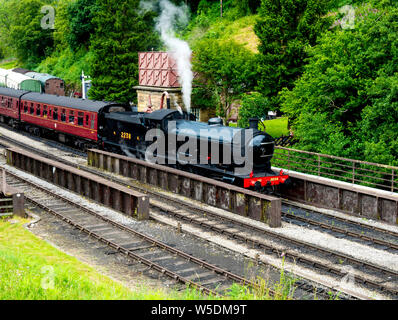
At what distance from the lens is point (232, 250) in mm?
14250

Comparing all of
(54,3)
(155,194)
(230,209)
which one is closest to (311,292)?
(230,209)

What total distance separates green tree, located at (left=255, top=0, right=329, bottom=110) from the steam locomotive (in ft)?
29.5

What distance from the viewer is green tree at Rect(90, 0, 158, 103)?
147ft

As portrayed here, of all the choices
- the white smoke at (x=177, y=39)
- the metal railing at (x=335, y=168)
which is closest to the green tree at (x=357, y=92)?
the metal railing at (x=335, y=168)

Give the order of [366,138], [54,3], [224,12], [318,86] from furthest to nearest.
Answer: [54,3] < [224,12] < [318,86] < [366,138]

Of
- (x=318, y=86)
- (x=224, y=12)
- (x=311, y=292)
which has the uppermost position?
(x=224, y=12)

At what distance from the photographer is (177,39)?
136 ft

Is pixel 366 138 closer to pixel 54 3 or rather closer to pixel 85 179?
pixel 85 179

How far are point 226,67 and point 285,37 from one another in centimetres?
451

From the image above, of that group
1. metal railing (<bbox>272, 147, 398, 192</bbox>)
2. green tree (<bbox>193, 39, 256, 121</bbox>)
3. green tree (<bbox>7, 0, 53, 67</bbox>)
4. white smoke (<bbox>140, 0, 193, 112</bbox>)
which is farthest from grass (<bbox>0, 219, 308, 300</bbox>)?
green tree (<bbox>7, 0, 53, 67</bbox>)

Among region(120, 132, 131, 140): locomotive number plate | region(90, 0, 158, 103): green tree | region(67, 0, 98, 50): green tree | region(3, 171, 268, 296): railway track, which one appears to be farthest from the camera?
region(67, 0, 98, 50): green tree

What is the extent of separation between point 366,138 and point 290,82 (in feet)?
32.6

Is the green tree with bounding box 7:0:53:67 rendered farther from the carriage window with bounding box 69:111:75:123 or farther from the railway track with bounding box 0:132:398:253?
the railway track with bounding box 0:132:398:253

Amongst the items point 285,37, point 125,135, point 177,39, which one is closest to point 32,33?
point 177,39
